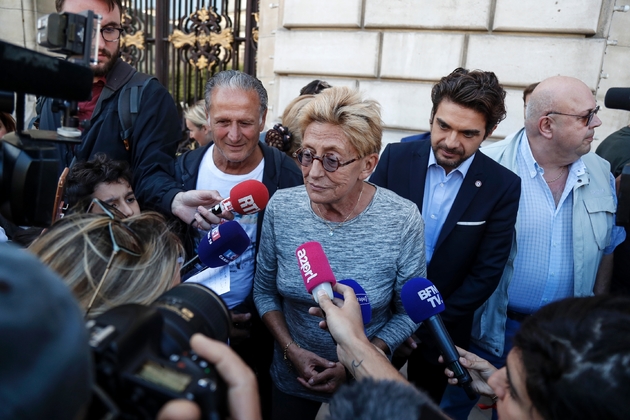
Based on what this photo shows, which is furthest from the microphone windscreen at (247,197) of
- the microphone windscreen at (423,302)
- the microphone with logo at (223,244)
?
the microphone windscreen at (423,302)

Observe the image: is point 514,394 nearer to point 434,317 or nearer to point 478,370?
point 434,317

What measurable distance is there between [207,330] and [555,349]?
31.3 inches

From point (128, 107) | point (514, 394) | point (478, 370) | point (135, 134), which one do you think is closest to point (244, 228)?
point (135, 134)

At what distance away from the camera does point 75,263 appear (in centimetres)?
132

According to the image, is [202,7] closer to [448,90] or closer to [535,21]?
[535,21]

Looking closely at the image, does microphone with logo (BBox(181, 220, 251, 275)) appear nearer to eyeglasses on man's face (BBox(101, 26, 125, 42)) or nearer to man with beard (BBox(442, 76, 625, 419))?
eyeglasses on man's face (BBox(101, 26, 125, 42))

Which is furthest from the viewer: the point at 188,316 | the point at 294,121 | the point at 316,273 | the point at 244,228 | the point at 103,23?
the point at 294,121

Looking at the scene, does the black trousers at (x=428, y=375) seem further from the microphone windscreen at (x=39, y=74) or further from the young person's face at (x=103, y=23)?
the young person's face at (x=103, y=23)

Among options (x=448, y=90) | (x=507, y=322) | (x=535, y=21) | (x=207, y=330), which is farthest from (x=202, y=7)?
(x=207, y=330)

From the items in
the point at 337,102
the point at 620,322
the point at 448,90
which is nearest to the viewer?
the point at 620,322

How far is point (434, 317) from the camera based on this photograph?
1.83m

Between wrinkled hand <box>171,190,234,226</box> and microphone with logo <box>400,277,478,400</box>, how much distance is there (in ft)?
2.95

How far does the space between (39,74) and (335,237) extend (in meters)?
1.34

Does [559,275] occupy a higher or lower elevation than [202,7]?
lower
